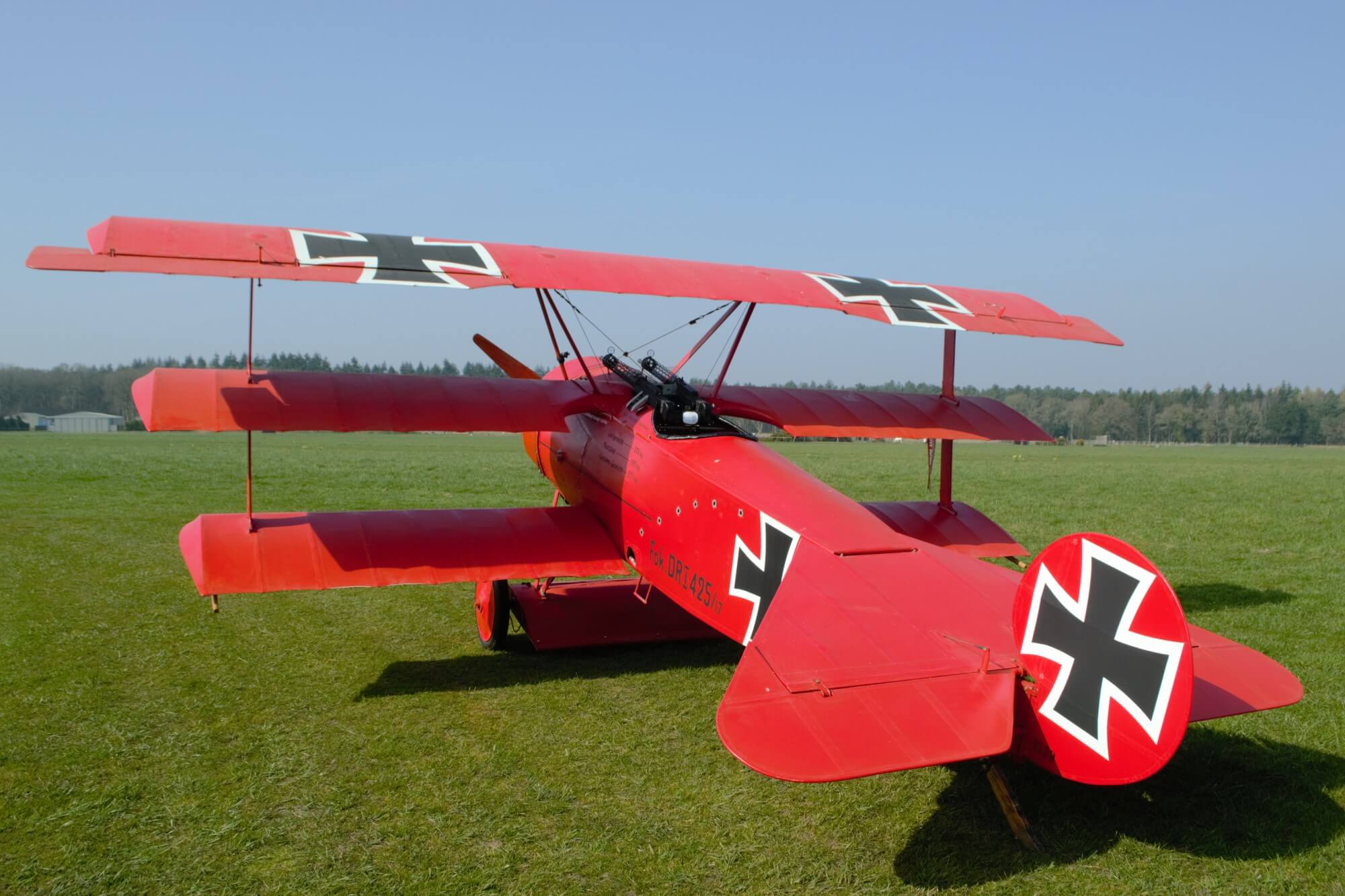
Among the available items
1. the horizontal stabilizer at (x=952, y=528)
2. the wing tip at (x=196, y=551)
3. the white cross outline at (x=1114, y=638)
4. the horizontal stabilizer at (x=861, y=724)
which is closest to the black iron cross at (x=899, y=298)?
the horizontal stabilizer at (x=952, y=528)

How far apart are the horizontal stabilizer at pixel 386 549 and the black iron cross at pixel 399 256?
1.87 metres

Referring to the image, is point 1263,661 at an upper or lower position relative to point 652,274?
lower

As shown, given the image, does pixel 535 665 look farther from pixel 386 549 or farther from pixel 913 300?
pixel 913 300

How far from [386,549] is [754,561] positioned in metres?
2.63

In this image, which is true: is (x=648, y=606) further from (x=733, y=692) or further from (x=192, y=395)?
(x=733, y=692)

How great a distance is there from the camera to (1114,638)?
3.11m

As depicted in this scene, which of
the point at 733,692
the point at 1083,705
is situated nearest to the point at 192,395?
the point at 733,692

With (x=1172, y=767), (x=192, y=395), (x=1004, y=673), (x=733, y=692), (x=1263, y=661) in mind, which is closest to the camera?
(x=733, y=692)

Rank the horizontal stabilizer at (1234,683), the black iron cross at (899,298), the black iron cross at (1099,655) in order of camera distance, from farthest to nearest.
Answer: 1. the black iron cross at (899,298)
2. the horizontal stabilizer at (1234,683)
3. the black iron cross at (1099,655)

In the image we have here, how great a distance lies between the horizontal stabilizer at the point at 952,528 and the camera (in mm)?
7367

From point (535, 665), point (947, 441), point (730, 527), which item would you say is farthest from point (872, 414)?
point (535, 665)

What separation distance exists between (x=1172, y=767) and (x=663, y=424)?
341 cm

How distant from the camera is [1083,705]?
125 inches

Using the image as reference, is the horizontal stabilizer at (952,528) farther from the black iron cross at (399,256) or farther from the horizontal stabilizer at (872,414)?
the black iron cross at (399,256)
